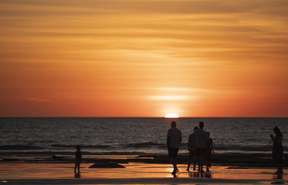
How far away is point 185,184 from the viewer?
80.5ft

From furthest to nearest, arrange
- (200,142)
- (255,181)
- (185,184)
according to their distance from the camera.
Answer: (200,142)
(255,181)
(185,184)

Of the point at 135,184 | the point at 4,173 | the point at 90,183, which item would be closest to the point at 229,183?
the point at 135,184

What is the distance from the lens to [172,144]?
30.5 m

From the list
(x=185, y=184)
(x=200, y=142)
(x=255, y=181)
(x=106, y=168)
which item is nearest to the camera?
(x=185, y=184)

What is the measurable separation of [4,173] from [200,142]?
28.7 feet

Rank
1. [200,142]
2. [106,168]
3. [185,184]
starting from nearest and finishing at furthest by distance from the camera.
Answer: [185,184], [200,142], [106,168]

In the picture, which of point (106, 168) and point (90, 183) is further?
point (106, 168)

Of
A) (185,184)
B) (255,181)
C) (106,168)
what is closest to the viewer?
(185,184)

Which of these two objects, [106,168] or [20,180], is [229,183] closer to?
[20,180]

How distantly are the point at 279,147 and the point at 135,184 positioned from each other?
393 inches

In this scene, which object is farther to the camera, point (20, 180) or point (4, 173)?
point (4, 173)

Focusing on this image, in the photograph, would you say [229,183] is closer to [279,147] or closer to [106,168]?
[279,147]

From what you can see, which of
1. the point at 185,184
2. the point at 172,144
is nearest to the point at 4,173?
the point at 172,144

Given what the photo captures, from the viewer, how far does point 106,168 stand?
1401 inches
